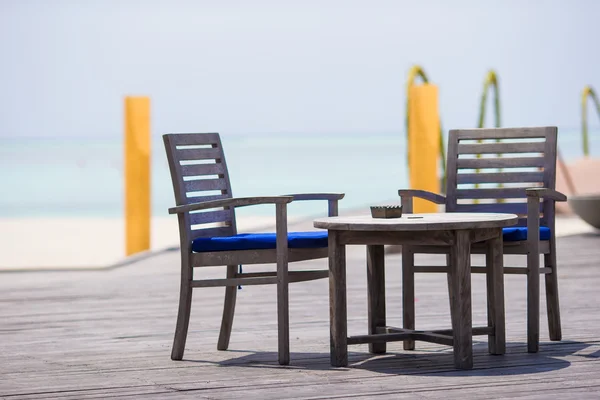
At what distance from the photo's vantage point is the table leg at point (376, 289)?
4.26 m

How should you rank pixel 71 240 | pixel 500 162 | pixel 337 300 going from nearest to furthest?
pixel 337 300
pixel 500 162
pixel 71 240

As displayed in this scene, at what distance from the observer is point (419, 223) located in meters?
3.72

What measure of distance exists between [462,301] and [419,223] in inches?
13.0

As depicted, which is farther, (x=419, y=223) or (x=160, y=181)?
(x=160, y=181)

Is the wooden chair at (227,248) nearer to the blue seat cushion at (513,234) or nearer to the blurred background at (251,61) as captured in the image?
the blue seat cushion at (513,234)

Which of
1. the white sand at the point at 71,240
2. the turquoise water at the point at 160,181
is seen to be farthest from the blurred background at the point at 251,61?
the white sand at the point at 71,240

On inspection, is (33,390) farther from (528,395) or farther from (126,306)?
(126,306)

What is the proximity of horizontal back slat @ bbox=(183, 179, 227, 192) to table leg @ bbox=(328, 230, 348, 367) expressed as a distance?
0.67 m

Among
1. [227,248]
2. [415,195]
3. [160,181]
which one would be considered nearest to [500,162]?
[415,195]

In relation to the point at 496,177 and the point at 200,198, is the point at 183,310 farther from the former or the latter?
the point at 496,177

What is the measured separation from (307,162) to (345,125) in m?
14.6

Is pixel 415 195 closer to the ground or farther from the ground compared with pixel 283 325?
farther from the ground

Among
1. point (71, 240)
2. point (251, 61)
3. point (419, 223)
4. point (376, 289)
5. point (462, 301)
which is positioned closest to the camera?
point (419, 223)

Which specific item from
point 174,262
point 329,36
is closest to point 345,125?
point 329,36
